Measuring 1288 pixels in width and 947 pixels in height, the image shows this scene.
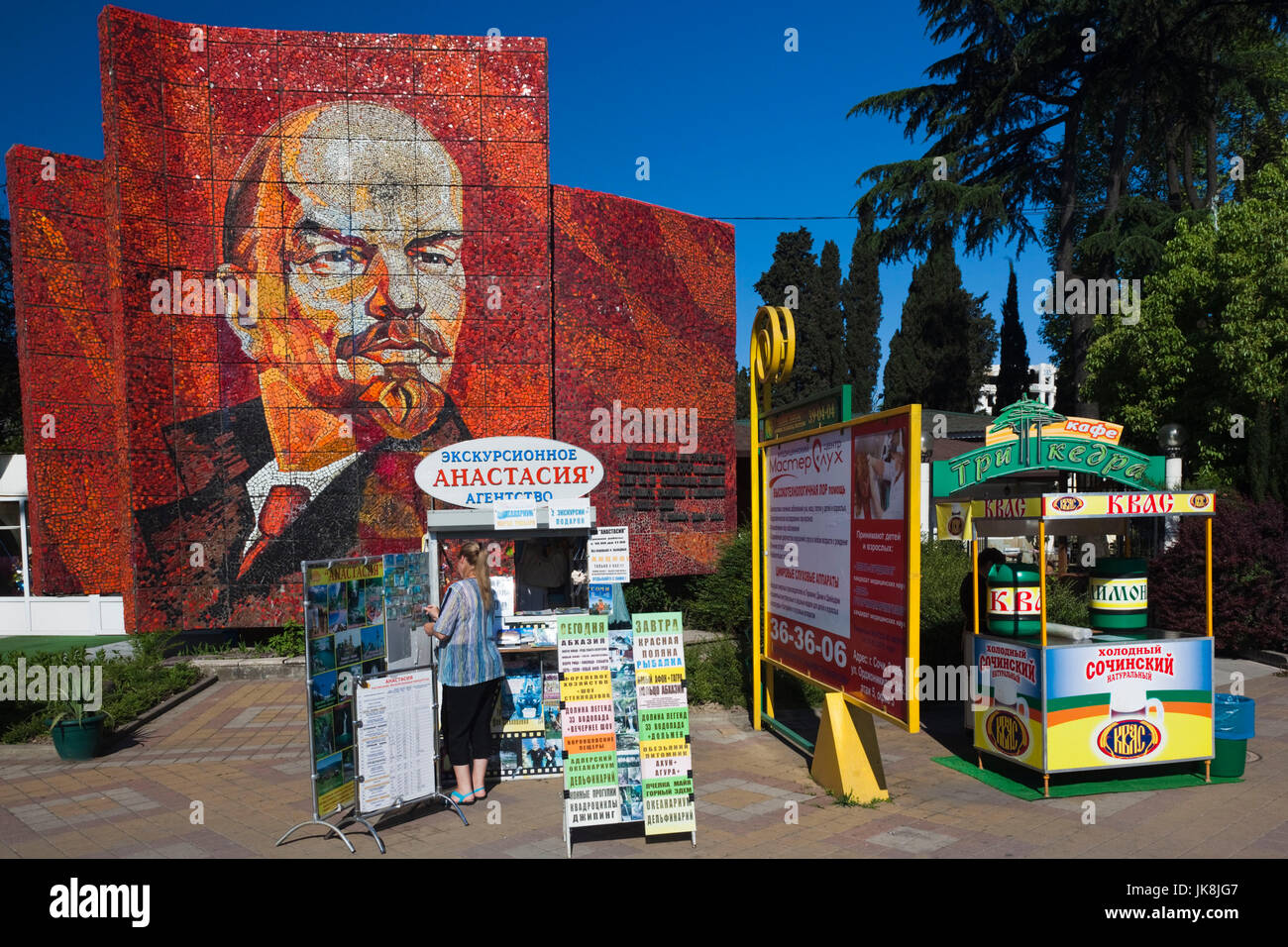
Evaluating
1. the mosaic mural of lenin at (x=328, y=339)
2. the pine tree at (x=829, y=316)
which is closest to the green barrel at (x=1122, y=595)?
the mosaic mural of lenin at (x=328, y=339)

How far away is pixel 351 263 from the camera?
12.7 m

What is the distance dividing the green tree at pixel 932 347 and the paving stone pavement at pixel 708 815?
101 ft

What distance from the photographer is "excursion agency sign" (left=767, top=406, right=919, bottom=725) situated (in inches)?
231

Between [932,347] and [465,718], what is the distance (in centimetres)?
3613

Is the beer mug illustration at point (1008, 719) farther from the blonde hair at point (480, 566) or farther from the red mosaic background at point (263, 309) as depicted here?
the red mosaic background at point (263, 309)

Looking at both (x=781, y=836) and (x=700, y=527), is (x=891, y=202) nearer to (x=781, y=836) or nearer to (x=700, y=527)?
(x=700, y=527)

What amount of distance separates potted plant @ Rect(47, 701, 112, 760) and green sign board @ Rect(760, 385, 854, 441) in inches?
268

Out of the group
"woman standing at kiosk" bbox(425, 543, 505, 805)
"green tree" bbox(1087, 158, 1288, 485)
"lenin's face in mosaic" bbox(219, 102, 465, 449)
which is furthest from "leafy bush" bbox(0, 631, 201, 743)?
"green tree" bbox(1087, 158, 1288, 485)

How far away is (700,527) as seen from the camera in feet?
49.9

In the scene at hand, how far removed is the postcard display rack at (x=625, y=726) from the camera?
5832mm

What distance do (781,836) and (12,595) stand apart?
17297mm

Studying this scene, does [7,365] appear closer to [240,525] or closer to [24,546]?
[24,546]

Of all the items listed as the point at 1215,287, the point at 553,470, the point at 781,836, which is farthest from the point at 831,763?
the point at 1215,287

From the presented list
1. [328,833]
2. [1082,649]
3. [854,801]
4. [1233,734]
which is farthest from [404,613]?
[1233,734]
